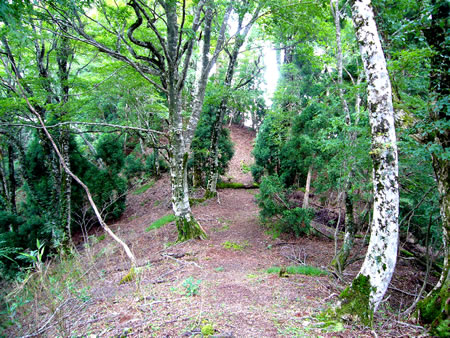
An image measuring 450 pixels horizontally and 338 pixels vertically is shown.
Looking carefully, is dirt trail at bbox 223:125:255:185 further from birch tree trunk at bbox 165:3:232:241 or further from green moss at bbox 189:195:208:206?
birch tree trunk at bbox 165:3:232:241

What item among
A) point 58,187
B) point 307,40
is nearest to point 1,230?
point 58,187

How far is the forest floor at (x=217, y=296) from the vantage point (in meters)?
2.68

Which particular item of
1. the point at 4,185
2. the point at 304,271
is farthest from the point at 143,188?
the point at 304,271

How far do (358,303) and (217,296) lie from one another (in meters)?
1.75

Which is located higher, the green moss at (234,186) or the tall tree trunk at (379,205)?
the tall tree trunk at (379,205)

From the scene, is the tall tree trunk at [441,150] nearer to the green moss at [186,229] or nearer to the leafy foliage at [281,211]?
the leafy foliage at [281,211]

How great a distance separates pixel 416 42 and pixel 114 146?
40.0 ft

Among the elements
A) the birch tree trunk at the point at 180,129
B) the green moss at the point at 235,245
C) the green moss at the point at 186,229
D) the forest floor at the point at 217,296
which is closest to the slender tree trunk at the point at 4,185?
the forest floor at the point at 217,296

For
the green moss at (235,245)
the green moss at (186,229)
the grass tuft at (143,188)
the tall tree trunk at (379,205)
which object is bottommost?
the grass tuft at (143,188)

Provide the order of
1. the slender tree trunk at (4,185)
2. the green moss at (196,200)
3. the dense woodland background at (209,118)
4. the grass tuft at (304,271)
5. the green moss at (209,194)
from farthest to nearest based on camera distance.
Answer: the green moss at (209,194)
the green moss at (196,200)
the slender tree trunk at (4,185)
the grass tuft at (304,271)
the dense woodland background at (209,118)

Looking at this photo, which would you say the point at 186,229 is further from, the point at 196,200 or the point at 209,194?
the point at 209,194

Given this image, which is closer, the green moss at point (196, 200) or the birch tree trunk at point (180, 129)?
the birch tree trunk at point (180, 129)

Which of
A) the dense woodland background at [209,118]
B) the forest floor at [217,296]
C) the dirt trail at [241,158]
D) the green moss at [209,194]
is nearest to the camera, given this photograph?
the forest floor at [217,296]

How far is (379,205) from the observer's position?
2.88 m
